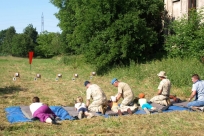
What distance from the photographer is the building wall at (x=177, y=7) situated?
75.2ft

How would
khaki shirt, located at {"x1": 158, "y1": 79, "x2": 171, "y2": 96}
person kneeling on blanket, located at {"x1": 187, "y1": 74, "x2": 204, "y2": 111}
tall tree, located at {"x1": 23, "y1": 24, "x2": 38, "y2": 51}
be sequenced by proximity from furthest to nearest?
1. tall tree, located at {"x1": 23, "y1": 24, "x2": 38, "y2": 51}
2. khaki shirt, located at {"x1": 158, "y1": 79, "x2": 171, "y2": 96}
3. person kneeling on blanket, located at {"x1": 187, "y1": 74, "x2": 204, "y2": 111}

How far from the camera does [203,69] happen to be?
54.8 feet

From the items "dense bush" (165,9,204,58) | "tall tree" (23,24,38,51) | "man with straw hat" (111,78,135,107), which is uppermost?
"tall tree" (23,24,38,51)

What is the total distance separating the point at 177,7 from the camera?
24.6 meters

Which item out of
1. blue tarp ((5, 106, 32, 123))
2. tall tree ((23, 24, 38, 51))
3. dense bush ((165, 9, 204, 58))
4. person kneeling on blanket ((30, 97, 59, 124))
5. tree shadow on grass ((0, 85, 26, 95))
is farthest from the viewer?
tall tree ((23, 24, 38, 51))

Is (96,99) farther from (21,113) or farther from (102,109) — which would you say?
(21,113)

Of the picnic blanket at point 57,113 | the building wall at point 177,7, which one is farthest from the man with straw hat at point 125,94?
the building wall at point 177,7

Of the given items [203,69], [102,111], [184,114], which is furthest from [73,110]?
[203,69]

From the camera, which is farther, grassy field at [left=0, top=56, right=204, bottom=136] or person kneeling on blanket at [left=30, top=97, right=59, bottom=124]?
person kneeling on blanket at [left=30, top=97, right=59, bottom=124]

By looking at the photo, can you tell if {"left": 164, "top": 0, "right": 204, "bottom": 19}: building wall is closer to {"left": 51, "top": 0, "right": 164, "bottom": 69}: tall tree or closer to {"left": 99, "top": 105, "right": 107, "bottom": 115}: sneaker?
{"left": 51, "top": 0, "right": 164, "bottom": 69}: tall tree

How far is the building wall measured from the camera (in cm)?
2291

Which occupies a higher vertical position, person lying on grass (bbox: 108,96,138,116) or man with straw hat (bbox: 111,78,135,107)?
man with straw hat (bbox: 111,78,135,107)

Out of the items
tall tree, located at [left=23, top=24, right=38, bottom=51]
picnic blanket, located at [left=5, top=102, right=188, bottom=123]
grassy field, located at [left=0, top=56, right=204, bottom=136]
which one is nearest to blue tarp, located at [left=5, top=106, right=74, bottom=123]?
picnic blanket, located at [left=5, top=102, right=188, bottom=123]

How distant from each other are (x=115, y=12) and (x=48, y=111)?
1368 cm
